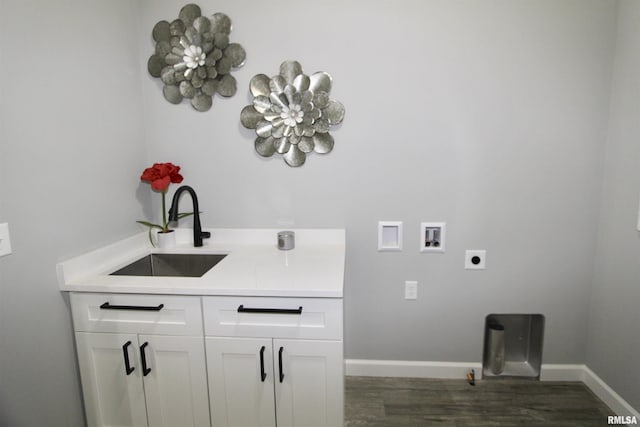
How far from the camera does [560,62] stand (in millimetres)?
1762

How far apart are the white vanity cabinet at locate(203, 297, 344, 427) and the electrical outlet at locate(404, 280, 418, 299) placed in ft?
2.61

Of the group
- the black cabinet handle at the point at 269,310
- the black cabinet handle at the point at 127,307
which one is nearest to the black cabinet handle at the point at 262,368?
the black cabinet handle at the point at 269,310

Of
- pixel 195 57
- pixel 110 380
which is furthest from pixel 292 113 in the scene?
pixel 110 380

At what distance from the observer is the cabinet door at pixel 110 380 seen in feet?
4.66

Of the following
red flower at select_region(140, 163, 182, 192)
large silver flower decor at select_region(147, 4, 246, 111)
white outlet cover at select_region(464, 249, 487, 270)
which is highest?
large silver flower decor at select_region(147, 4, 246, 111)

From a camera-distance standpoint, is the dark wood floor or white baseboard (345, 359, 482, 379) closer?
the dark wood floor

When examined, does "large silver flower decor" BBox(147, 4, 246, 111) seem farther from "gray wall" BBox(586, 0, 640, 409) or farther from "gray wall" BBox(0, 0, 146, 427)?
"gray wall" BBox(586, 0, 640, 409)

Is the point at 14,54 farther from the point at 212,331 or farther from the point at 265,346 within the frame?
the point at 265,346

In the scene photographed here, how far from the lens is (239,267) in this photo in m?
1.59

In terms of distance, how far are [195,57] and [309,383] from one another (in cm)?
176

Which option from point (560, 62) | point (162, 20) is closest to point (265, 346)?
point (162, 20)

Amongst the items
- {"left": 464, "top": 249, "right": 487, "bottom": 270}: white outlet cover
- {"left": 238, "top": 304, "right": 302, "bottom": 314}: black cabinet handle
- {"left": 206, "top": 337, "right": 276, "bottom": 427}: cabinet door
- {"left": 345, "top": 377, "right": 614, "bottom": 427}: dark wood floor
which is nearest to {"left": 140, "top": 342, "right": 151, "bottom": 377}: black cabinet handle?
{"left": 206, "top": 337, "right": 276, "bottom": 427}: cabinet door

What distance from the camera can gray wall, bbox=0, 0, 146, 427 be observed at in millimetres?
1186

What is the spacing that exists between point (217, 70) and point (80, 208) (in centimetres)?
99
